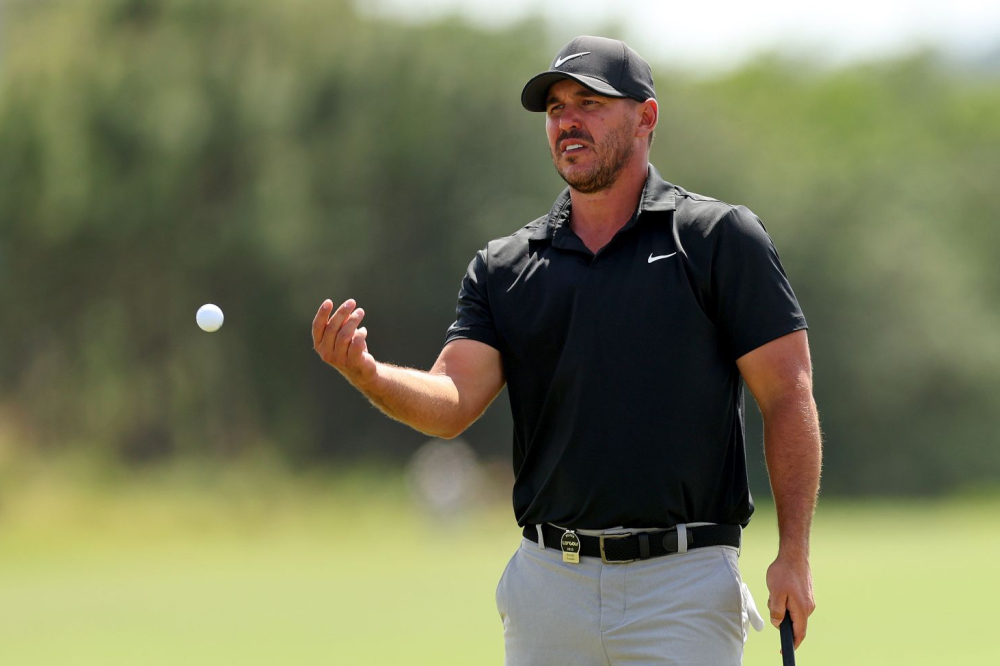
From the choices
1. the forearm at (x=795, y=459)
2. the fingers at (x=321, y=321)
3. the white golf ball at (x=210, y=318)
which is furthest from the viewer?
the white golf ball at (x=210, y=318)

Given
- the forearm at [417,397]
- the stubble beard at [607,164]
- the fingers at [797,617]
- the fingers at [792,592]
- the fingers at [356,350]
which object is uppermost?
the stubble beard at [607,164]

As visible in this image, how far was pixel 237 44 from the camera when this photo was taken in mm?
29078

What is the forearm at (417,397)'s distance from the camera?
4.61 metres

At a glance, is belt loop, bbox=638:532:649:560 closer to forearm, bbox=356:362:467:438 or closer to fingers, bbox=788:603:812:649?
fingers, bbox=788:603:812:649

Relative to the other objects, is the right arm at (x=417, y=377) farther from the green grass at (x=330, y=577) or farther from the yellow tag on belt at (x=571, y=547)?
the green grass at (x=330, y=577)

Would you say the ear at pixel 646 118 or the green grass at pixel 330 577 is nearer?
the ear at pixel 646 118

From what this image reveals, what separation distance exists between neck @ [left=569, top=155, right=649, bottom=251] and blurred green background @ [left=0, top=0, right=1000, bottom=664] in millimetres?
16074

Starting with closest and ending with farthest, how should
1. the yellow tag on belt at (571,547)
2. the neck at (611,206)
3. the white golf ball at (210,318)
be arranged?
the yellow tag on belt at (571,547)
the neck at (611,206)
the white golf ball at (210,318)

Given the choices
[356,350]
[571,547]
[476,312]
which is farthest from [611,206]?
[571,547]

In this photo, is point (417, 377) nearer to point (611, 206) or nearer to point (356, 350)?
point (356, 350)

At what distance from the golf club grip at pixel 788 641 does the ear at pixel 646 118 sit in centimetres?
156

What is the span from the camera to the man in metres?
4.44

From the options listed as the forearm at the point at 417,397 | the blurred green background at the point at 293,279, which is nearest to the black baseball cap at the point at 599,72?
the forearm at the point at 417,397

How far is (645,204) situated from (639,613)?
1245 mm
